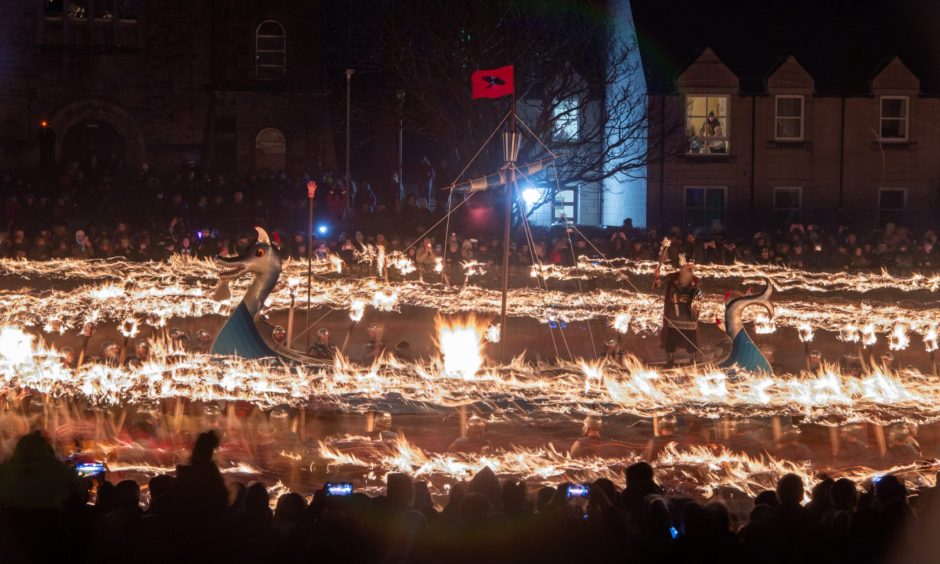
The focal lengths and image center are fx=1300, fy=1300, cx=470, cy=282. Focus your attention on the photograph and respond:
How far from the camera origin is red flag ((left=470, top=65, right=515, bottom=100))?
768 inches

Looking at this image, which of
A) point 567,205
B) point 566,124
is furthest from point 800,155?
point 566,124

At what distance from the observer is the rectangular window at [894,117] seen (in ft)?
132

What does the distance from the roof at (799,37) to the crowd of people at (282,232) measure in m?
8.20

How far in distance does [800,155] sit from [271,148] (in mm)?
16495

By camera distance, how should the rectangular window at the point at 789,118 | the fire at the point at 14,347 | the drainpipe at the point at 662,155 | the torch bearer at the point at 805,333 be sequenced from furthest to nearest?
the rectangular window at the point at 789,118, the drainpipe at the point at 662,155, the torch bearer at the point at 805,333, the fire at the point at 14,347

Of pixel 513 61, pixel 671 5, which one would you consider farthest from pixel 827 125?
pixel 513 61

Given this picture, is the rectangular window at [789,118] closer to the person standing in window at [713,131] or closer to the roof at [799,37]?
the roof at [799,37]

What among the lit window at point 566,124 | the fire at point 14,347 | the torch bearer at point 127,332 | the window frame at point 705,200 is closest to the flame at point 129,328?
the torch bearer at point 127,332

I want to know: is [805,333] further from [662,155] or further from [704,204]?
[704,204]

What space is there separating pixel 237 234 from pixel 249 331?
11775mm

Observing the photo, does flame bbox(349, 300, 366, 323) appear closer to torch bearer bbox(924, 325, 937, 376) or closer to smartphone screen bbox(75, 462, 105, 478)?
torch bearer bbox(924, 325, 937, 376)

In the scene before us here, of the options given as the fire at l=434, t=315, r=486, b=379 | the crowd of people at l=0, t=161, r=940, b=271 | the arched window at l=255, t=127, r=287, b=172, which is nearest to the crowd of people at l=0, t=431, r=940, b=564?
the fire at l=434, t=315, r=486, b=379

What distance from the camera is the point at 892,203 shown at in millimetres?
40500

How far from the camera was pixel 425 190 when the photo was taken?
37.6 meters
